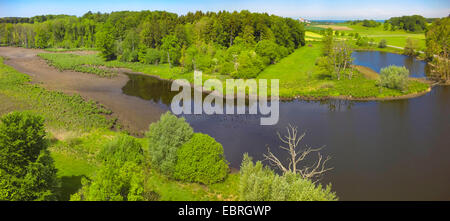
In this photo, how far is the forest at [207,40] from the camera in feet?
189

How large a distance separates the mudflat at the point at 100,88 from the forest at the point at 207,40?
41.0 ft

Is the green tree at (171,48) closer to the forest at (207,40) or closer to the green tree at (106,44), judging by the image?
the forest at (207,40)

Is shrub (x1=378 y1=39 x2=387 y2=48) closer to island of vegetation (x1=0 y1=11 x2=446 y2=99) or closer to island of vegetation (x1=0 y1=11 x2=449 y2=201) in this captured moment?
island of vegetation (x1=0 y1=11 x2=446 y2=99)

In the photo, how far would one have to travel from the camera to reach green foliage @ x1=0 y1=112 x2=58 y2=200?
14.8m

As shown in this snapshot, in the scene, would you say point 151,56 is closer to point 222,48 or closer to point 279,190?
point 222,48

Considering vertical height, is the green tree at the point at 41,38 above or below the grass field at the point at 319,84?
above

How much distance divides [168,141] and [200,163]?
2808 millimetres

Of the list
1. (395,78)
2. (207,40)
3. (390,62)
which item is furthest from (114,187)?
(390,62)

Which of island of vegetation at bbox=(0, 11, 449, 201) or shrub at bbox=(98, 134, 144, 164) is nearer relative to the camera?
island of vegetation at bbox=(0, 11, 449, 201)

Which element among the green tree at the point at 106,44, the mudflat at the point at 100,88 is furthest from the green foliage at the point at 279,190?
the green tree at the point at 106,44

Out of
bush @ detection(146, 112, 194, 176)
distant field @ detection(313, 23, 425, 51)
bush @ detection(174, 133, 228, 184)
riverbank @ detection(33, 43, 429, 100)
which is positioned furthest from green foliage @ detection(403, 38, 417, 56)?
bush @ detection(146, 112, 194, 176)

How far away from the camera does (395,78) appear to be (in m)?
43.8

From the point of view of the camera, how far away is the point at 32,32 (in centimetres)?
9756

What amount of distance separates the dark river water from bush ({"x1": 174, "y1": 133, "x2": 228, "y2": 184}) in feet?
12.8
